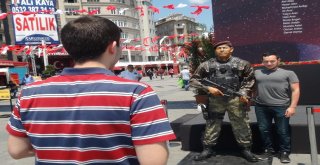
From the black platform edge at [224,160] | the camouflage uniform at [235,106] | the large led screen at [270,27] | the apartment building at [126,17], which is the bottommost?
the black platform edge at [224,160]

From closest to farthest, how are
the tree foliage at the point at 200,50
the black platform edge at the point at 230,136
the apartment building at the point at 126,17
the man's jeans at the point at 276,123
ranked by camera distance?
the man's jeans at the point at 276,123 < the black platform edge at the point at 230,136 < the tree foliage at the point at 200,50 < the apartment building at the point at 126,17

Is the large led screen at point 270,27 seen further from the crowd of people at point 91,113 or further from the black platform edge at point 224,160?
the crowd of people at point 91,113

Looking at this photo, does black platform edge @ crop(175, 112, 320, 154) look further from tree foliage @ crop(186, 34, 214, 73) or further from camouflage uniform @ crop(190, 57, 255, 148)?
tree foliage @ crop(186, 34, 214, 73)

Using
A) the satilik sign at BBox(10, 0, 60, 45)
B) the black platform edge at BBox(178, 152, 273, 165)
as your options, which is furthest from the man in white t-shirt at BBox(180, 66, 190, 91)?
the black platform edge at BBox(178, 152, 273, 165)

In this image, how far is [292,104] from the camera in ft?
16.0

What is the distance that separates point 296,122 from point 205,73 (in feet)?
5.88

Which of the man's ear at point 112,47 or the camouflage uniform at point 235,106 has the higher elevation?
the man's ear at point 112,47

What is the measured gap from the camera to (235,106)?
4926 mm

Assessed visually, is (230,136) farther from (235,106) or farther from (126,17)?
(126,17)

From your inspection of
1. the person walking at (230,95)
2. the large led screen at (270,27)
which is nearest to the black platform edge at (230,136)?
the person walking at (230,95)

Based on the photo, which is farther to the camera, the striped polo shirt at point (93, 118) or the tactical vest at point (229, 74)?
the tactical vest at point (229, 74)

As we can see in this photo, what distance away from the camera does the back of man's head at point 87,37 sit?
4.90 ft

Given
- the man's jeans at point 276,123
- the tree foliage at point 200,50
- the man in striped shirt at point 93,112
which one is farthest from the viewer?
the tree foliage at point 200,50

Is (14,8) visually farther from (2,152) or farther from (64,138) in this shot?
(64,138)
